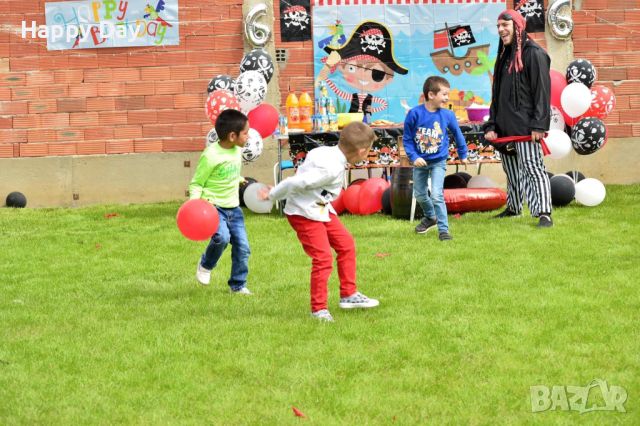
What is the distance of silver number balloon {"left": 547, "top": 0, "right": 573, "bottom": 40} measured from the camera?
49.8ft

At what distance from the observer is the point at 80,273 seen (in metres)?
9.33

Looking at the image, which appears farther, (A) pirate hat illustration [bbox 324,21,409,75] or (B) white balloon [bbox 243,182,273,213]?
(A) pirate hat illustration [bbox 324,21,409,75]

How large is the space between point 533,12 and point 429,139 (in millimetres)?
5311

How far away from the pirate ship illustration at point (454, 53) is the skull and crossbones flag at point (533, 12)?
2.66 feet

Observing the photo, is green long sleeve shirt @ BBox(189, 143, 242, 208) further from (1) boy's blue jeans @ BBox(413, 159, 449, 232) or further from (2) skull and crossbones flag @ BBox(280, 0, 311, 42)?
(2) skull and crossbones flag @ BBox(280, 0, 311, 42)

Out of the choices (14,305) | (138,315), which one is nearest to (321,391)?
(138,315)

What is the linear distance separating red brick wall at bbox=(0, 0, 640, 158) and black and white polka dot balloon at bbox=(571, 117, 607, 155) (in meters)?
2.99

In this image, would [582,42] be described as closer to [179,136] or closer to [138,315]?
[179,136]

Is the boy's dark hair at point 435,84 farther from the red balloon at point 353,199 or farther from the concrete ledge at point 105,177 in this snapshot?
the concrete ledge at point 105,177

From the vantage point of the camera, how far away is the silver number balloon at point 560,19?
15172mm

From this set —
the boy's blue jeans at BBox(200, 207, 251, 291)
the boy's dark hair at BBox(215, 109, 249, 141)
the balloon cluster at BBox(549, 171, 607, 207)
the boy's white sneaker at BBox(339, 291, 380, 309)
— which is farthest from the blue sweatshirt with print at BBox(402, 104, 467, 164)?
the boy's white sneaker at BBox(339, 291, 380, 309)

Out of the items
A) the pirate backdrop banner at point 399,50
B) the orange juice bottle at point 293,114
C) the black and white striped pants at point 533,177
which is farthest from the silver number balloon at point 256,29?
the black and white striped pants at point 533,177

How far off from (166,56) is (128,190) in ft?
6.70

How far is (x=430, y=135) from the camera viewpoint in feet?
35.6
